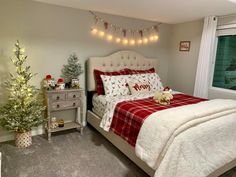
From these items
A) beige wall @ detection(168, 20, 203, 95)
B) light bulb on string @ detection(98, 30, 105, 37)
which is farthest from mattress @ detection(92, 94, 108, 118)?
beige wall @ detection(168, 20, 203, 95)

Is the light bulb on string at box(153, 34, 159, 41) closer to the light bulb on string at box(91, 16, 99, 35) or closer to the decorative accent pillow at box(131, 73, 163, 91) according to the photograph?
the decorative accent pillow at box(131, 73, 163, 91)

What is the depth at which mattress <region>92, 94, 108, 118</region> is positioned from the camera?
2.98 meters

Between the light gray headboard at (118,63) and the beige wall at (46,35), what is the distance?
0.17 metres

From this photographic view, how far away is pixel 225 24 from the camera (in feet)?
10.8

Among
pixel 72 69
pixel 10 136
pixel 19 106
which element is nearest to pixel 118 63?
pixel 72 69

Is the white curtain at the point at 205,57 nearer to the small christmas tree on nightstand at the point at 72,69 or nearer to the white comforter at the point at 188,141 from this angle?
the white comforter at the point at 188,141

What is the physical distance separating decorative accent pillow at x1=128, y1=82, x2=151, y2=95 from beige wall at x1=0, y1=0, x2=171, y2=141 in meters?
0.89

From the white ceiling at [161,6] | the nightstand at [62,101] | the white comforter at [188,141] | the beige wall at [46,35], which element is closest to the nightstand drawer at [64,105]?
the nightstand at [62,101]

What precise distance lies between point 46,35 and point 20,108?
1238 mm

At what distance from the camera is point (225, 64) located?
11.7ft

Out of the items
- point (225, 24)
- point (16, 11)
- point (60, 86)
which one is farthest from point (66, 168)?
point (225, 24)

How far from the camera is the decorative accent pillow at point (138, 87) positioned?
3.21 metres

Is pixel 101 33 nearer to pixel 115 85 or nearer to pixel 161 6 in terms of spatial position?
pixel 115 85

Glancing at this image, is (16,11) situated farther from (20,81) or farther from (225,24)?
(225,24)
